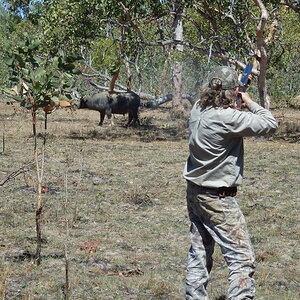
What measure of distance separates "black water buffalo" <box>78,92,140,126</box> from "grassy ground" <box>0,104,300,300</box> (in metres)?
6.99

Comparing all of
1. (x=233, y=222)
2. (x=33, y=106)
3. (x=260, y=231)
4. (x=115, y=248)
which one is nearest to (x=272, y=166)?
(x=260, y=231)

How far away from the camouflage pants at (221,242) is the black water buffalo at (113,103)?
59.6 feet

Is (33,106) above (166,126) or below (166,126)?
above

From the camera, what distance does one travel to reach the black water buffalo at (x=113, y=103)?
75.7 ft

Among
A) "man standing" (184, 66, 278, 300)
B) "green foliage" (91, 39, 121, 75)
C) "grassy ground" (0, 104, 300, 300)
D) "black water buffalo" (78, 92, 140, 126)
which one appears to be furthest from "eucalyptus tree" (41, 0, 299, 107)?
"man standing" (184, 66, 278, 300)

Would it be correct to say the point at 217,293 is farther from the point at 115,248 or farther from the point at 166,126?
the point at 166,126

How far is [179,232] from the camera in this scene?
323 inches

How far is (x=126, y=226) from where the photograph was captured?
846cm

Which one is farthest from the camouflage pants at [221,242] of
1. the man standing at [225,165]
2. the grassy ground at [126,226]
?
the grassy ground at [126,226]

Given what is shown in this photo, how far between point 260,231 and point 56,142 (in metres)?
10.3

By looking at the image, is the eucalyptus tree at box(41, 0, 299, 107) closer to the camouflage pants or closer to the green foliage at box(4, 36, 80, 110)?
the green foliage at box(4, 36, 80, 110)

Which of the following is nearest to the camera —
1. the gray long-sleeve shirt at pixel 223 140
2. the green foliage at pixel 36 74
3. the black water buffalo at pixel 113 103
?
the gray long-sleeve shirt at pixel 223 140

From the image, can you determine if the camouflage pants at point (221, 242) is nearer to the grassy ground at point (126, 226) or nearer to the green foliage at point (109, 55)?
the grassy ground at point (126, 226)

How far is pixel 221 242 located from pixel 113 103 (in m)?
18.6
